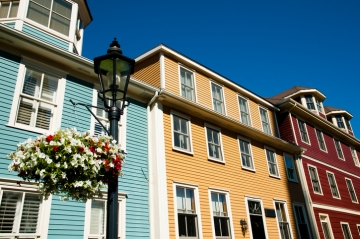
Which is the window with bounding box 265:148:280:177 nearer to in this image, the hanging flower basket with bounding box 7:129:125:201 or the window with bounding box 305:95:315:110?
the window with bounding box 305:95:315:110

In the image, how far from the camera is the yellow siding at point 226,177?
35.8 ft

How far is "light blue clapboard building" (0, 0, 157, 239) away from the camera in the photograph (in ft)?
24.5

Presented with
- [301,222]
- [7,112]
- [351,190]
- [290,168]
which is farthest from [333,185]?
[7,112]

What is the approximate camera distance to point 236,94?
15953 mm

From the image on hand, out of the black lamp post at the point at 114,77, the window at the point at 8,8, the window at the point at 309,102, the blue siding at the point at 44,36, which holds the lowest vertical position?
the black lamp post at the point at 114,77

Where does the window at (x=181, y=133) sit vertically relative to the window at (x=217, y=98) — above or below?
below

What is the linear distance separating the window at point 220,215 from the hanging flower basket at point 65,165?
25.7 ft

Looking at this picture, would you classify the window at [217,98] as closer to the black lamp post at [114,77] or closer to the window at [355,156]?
the black lamp post at [114,77]

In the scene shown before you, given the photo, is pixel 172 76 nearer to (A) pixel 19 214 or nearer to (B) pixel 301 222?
(A) pixel 19 214

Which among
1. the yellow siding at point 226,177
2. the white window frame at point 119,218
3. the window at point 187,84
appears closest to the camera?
the white window frame at point 119,218

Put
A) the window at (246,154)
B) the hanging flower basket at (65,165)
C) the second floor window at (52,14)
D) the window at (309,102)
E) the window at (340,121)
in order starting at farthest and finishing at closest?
the window at (340,121)
the window at (309,102)
the window at (246,154)
the second floor window at (52,14)
the hanging flower basket at (65,165)

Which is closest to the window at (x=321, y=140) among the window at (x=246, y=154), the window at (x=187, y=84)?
the window at (x=246, y=154)

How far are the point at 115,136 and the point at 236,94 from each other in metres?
12.1

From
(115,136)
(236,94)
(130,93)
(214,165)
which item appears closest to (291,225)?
(214,165)
